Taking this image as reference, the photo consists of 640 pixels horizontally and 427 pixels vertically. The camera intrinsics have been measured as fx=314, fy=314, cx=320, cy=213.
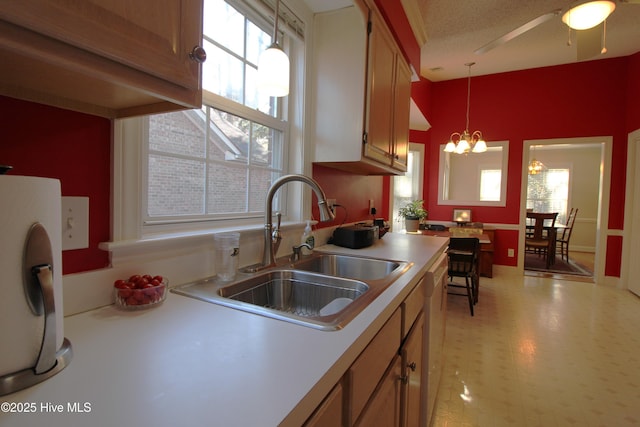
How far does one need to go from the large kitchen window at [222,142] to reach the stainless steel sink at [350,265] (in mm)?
312

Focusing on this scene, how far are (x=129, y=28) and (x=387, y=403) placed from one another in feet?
3.49

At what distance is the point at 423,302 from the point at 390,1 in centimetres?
202

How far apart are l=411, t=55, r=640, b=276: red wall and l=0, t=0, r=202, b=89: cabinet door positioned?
4.49 metres

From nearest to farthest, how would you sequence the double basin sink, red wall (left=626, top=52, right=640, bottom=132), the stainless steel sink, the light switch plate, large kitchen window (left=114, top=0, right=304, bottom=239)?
the light switch plate < the double basin sink < large kitchen window (left=114, top=0, right=304, bottom=239) < the stainless steel sink < red wall (left=626, top=52, right=640, bottom=132)

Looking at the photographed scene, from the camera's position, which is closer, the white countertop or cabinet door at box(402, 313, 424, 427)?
the white countertop

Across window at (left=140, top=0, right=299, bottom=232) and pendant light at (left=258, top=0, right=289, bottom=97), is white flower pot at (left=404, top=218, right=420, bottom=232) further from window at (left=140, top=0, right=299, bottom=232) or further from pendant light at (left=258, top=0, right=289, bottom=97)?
pendant light at (left=258, top=0, right=289, bottom=97)

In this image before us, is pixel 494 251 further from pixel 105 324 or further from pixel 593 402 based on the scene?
pixel 105 324

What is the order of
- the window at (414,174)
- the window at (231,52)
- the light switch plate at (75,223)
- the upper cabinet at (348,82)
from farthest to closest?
the window at (414,174), the upper cabinet at (348,82), the window at (231,52), the light switch plate at (75,223)

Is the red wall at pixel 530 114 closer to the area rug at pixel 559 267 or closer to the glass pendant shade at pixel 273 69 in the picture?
the area rug at pixel 559 267

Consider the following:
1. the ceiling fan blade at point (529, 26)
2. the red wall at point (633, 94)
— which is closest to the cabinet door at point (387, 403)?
the ceiling fan blade at point (529, 26)

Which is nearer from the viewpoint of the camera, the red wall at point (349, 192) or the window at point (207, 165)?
the window at point (207, 165)

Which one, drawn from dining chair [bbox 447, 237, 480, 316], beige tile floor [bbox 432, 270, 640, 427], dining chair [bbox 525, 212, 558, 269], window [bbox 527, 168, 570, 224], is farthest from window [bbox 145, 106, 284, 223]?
window [bbox 527, 168, 570, 224]

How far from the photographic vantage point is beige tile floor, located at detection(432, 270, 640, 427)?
1.72 m

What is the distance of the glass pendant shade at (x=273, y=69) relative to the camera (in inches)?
46.2
